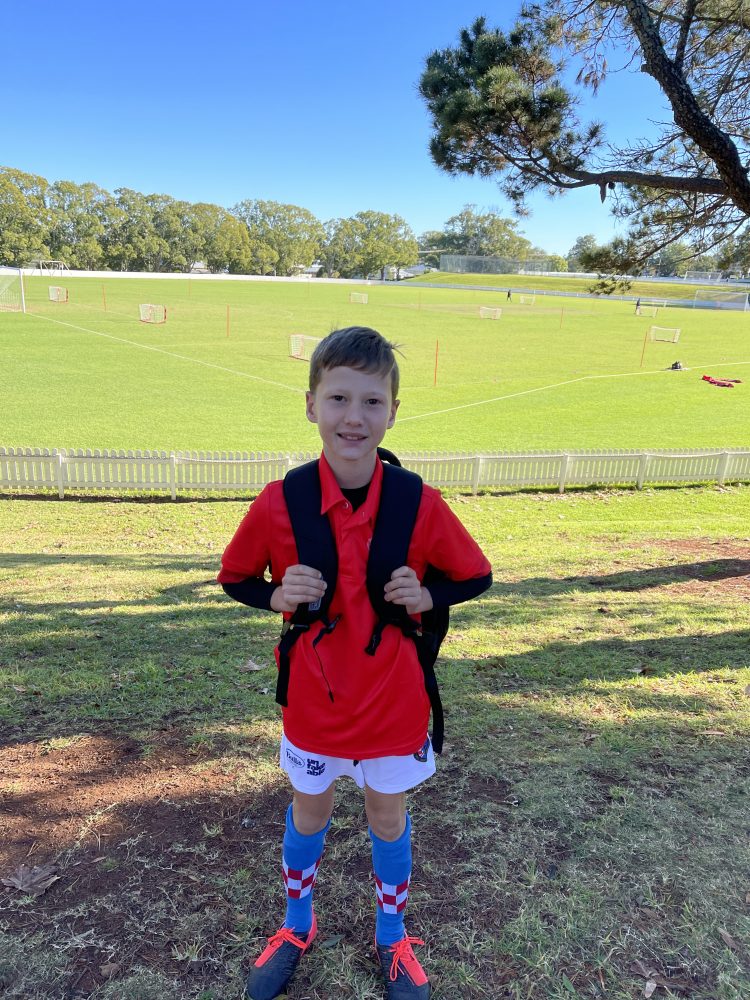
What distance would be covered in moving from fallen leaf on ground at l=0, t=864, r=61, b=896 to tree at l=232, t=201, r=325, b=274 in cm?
11714

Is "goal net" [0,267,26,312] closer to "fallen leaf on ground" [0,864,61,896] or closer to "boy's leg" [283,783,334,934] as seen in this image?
"fallen leaf on ground" [0,864,61,896]

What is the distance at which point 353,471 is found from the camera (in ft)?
6.44

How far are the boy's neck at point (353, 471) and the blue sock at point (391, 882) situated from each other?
3.75ft

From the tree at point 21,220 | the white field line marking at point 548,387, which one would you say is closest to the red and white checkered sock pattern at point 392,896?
the white field line marking at point 548,387

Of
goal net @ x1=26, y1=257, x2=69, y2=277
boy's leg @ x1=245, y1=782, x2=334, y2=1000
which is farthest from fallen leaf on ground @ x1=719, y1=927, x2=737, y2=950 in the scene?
goal net @ x1=26, y1=257, x2=69, y2=277

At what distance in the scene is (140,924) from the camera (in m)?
2.23

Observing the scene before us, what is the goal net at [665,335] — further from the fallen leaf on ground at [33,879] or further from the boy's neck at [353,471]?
the fallen leaf on ground at [33,879]

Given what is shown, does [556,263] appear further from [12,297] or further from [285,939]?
[285,939]

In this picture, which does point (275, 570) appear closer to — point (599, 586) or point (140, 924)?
point (140, 924)

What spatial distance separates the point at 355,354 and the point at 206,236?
382 ft

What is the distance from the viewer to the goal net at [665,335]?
43500 mm

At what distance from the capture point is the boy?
1.93 m

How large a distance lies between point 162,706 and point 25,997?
1731 millimetres

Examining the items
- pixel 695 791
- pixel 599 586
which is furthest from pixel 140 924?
pixel 599 586
